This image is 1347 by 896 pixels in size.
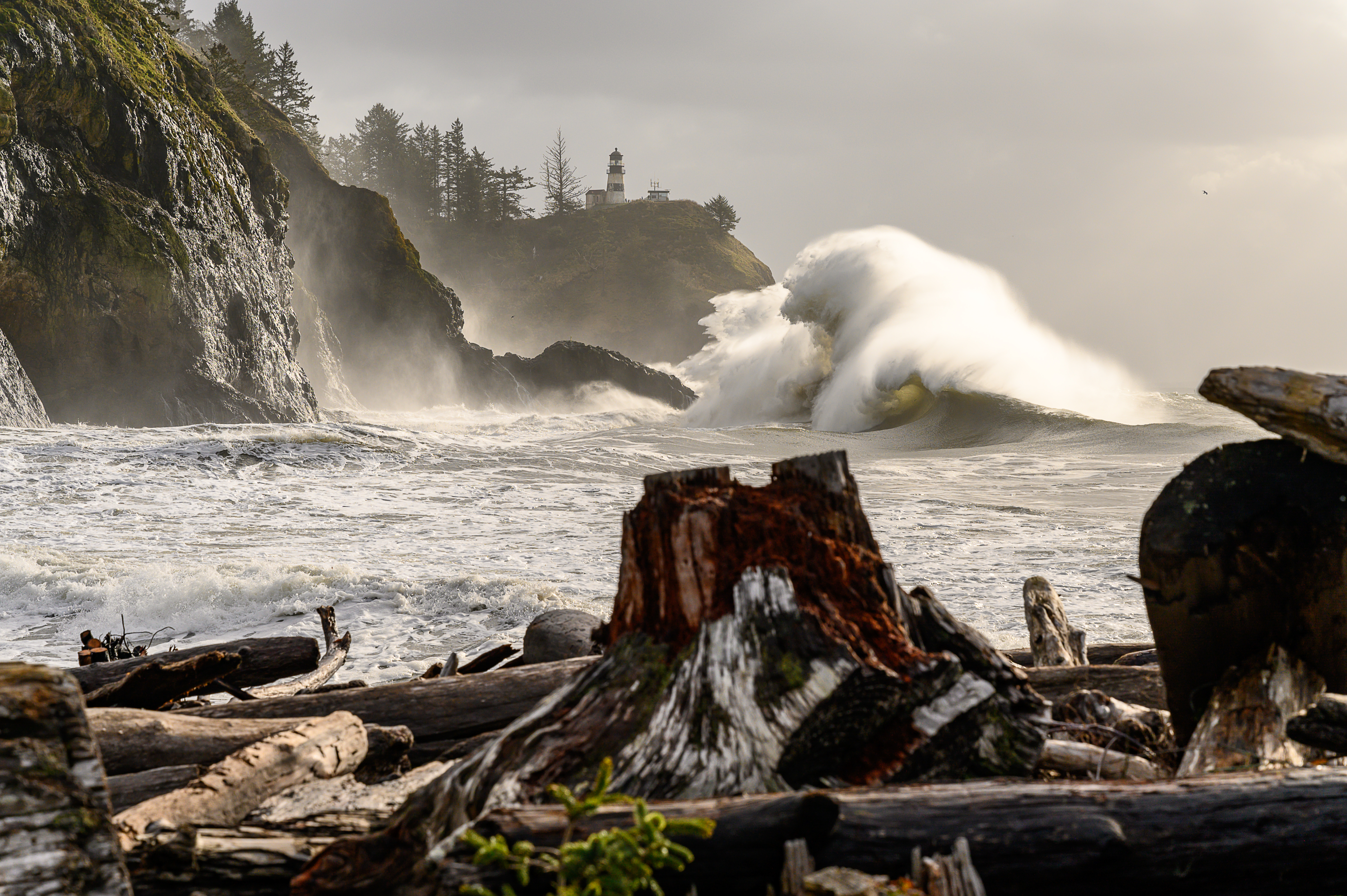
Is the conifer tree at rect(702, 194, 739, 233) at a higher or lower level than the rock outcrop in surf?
higher

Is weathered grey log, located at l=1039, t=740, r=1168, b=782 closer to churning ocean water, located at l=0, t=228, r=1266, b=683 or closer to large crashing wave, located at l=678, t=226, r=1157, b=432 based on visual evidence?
churning ocean water, located at l=0, t=228, r=1266, b=683

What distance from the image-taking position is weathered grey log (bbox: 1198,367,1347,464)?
189 centimetres

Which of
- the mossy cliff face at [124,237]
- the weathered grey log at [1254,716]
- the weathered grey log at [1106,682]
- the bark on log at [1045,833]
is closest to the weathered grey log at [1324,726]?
the weathered grey log at [1254,716]

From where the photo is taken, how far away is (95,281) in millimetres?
21891

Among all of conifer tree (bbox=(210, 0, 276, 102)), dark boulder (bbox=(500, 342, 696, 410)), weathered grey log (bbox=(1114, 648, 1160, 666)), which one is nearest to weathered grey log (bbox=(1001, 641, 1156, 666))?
weathered grey log (bbox=(1114, 648, 1160, 666))

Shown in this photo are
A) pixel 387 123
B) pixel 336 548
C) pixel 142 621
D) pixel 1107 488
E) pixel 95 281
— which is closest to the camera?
pixel 142 621

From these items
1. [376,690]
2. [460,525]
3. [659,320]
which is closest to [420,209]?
[659,320]

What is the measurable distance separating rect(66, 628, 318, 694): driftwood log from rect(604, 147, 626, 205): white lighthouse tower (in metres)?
93.2

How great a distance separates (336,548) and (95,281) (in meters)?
18.5

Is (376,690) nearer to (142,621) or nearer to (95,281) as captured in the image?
(142,621)

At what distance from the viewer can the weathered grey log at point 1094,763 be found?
6.30 feet

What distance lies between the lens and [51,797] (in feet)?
3.98

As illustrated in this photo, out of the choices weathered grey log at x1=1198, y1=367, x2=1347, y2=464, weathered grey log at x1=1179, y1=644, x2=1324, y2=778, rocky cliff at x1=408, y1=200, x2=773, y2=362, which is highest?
rocky cliff at x1=408, y1=200, x2=773, y2=362

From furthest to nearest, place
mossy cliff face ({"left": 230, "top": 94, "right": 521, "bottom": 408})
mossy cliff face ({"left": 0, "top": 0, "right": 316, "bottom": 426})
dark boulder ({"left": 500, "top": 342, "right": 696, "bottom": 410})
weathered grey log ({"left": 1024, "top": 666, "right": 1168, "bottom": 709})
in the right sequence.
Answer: dark boulder ({"left": 500, "top": 342, "right": 696, "bottom": 410}) < mossy cliff face ({"left": 230, "top": 94, "right": 521, "bottom": 408}) < mossy cliff face ({"left": 0, "top": 0, "right": 316, "bottom": 426}) < weathered grey log ({"left": 1024, "top": 666, "right": 1168, "bottom": 709})
